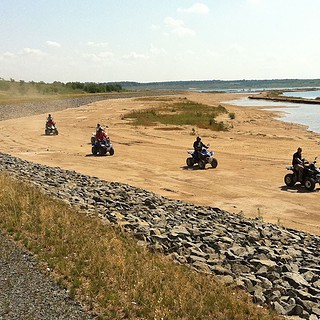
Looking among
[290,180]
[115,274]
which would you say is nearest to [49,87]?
[290,180]

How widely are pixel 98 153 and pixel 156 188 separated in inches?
387

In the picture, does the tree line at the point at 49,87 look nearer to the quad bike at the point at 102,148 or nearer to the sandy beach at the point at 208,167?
the sandy beach at the point at 208,167

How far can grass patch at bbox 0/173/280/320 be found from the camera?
5777mm

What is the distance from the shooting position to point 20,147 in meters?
30.8

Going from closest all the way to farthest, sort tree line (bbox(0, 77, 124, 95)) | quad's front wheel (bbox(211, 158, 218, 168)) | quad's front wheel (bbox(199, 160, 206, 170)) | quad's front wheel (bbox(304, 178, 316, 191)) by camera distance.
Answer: quad's front wheel (bbox(304, 178, 316, 191)), quad's front wheel (bbox(199, 160, 206, 170)), quad's front wheel (bbox(211, 158, 218, 168)), tree line (bbox(0, 77, 124, 95))

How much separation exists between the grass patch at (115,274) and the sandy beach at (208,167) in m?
6.70

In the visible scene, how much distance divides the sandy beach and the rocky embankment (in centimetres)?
209

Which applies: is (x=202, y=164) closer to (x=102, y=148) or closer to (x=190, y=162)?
(x=190, y=162)

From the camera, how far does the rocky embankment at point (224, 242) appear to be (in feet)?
23.3

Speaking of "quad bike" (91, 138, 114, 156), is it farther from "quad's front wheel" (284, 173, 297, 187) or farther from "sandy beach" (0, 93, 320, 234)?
"quad's front wheel" (284, 173, 297, 187)

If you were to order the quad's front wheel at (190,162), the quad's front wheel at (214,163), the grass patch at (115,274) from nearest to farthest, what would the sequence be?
the grass patch at (115,274) < the quad's front wheel at (214,163) < the quad's front wheel at (190,162)

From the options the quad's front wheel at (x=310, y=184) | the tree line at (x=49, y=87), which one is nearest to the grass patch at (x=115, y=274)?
the quad's front wheel at (x=310, y=184)

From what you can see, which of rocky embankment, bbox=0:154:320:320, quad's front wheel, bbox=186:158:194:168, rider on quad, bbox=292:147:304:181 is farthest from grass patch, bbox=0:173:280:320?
quad's front wheel, bbox=186:158:194:168

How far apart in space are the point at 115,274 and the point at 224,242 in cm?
357
